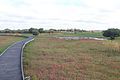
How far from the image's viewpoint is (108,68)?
2377 cm

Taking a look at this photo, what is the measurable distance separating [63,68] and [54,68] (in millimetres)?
729

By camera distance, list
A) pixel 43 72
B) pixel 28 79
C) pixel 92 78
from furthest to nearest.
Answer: pixel 43 72
pixel 92 78
pixel 28 79

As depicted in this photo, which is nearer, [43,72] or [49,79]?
[49,79]

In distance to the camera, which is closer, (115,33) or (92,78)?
(92,78)

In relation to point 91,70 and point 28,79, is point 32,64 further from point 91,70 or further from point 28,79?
point 28,79

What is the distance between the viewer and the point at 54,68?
22.9 metres

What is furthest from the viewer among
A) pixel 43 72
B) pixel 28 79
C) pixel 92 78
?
pixel 43 72

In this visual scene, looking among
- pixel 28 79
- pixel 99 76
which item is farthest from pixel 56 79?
pixel 99 76

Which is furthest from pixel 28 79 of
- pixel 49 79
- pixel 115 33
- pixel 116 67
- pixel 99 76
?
pixel 115 33

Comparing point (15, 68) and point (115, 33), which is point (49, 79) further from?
point (115, 33)

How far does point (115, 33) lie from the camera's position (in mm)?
80500

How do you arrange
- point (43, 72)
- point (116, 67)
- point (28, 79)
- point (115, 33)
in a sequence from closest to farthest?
point (28, 79) → point (43, 72) → point (116, 67) → point (115, 33)

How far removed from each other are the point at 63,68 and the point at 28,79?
5.55 m

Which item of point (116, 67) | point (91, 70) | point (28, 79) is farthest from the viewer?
point (116, 67)
